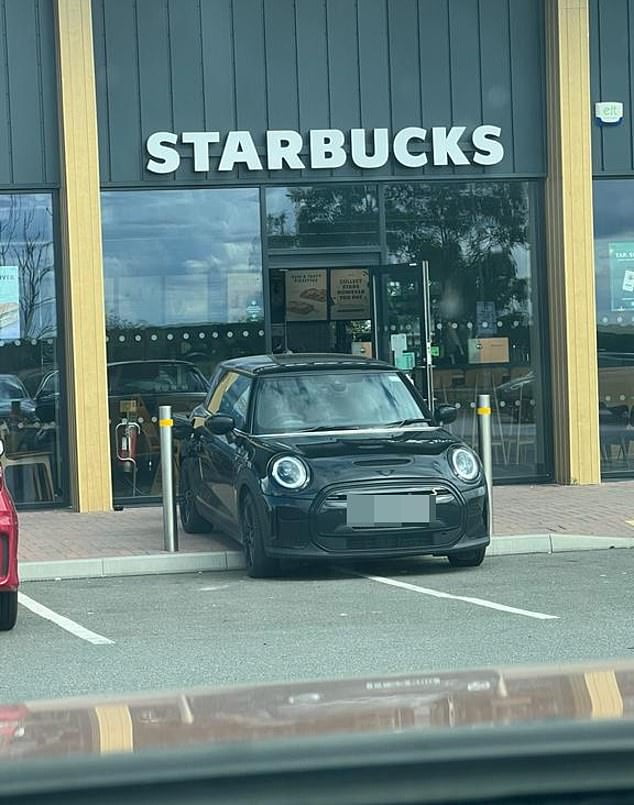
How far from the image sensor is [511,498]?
44.8 ft

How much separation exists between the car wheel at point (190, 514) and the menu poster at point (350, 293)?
10.9 feet

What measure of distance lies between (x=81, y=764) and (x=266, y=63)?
1327 centimetres

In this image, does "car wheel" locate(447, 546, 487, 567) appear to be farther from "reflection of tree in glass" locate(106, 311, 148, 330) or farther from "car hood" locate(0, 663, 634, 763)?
"car hood" locate(0, 663, 634, 763)

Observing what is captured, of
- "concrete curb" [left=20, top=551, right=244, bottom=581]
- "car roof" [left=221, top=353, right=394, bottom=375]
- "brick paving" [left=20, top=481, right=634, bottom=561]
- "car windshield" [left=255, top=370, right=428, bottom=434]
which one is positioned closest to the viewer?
"concrete curb" [left=20, top=551, right=244, bottom=581]

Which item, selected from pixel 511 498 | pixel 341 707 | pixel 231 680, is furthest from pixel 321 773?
pixel 511 498

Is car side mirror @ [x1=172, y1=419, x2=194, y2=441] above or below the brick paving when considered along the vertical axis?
above

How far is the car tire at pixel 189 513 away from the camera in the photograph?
460 inches

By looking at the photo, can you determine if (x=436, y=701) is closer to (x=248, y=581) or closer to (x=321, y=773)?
(x=321, y=773)

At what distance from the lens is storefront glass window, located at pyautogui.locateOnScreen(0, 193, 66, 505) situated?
542 inches

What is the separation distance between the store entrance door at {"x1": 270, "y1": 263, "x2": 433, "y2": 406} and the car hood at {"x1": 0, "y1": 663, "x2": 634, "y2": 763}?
1230 cm

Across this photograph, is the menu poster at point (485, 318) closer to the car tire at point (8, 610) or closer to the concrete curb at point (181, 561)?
the concrete curb at point (181, 561)

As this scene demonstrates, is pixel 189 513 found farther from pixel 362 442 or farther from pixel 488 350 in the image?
pixel 488 350

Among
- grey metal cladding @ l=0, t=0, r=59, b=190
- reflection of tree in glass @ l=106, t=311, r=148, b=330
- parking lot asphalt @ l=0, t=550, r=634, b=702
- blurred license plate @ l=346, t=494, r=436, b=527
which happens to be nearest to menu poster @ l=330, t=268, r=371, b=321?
reflection of tree in glass @ l=106, t=311, r=148, b=330

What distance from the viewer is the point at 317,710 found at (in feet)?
6.02
